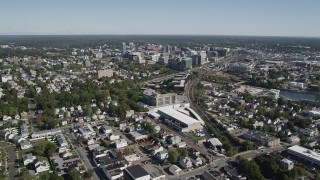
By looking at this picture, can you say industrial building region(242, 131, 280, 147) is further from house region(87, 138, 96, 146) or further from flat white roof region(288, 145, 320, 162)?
house region(87, 138, 96, 146)

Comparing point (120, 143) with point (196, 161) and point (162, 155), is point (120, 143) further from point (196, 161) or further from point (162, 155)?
point (196, 161)

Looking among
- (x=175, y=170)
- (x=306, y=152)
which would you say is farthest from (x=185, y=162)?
(x=306, y=152)

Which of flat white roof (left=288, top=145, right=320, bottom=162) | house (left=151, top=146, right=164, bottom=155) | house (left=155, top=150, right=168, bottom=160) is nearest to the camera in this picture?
flat white roof (left=288, top=145, right=320, bottom=162)

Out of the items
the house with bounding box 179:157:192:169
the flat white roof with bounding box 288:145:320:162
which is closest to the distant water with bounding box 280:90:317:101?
the flat white roof with bounding box 288:145:320:162

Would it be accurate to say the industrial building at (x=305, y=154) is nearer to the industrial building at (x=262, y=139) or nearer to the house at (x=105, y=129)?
the industrial building at (x=262, y=139)

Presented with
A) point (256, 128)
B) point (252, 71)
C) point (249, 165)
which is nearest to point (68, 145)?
point (249, 165)

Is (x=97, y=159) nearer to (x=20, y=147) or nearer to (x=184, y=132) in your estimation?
(x=20, y=147)

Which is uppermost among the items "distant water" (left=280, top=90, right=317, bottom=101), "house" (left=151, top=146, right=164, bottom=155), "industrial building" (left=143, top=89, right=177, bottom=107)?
"industrial building" (left=143, top=89, right=177, bottom=107)

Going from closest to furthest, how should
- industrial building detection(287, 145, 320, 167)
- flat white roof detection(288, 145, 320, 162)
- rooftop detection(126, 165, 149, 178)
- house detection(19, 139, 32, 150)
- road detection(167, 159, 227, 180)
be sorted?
rooftop detection(126, 165, 149, 178) → road detection(167, 159, 227, 180) → industrial building detection(287, 145, 320, 167) → flat white roof detection(288, 145, 320, 162) → house detection(19, 139, 32, 150)
